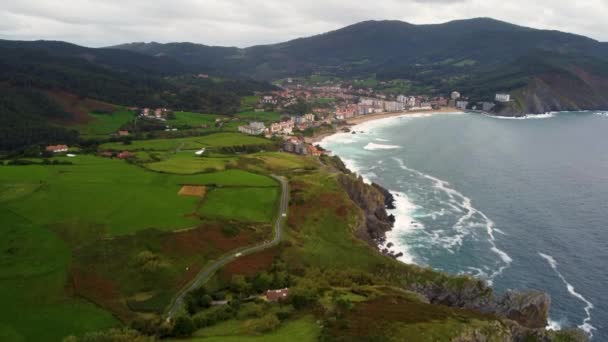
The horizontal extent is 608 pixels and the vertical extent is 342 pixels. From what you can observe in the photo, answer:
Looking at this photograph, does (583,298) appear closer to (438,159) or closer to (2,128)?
(438,159)

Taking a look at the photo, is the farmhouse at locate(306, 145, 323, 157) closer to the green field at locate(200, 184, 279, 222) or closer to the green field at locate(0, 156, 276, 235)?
the green field at locate(0, 156, 276, 235)

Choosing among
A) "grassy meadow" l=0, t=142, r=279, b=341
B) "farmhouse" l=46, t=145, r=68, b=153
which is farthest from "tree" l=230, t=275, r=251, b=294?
"farmhouse" l=46, t=145, r=68, b=153

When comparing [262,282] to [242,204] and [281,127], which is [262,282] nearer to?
[242,204]

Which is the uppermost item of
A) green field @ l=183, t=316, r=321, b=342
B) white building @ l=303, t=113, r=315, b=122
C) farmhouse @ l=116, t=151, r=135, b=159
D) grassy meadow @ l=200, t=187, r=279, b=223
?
white building @ l=303, t=113, r=315, b=122

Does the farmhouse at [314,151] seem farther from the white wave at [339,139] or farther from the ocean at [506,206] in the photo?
the white wave at [339,139]

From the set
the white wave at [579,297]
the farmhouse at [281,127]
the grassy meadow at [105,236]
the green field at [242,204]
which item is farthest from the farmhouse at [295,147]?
the white wave at [579,297]

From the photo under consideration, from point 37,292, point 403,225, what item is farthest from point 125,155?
point 403,225
